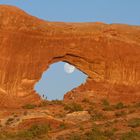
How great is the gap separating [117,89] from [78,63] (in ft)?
13.1

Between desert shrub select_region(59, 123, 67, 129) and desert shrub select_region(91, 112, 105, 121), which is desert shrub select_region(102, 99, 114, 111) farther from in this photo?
desert shrub select_region(59, 123, 67, 129)

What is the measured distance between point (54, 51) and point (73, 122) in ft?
41.8

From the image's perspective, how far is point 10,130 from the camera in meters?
28.3

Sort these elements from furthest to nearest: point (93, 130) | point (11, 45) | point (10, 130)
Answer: point (11, 45)
point (10, 130)
point (93, 130)

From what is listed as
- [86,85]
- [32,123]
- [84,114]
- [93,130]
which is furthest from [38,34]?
[93,130]

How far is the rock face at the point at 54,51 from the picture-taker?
134 ft

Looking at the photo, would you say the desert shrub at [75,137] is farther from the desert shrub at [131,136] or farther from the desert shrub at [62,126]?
the desert shrub at [62,126]

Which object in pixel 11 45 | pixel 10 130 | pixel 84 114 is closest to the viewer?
pixel 10 130

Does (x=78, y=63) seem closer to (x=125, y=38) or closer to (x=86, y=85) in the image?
(x=86, y=85)

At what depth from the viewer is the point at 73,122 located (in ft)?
97.6

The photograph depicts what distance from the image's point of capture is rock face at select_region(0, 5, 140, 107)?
134 feet

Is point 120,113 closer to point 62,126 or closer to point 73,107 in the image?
point 62,126

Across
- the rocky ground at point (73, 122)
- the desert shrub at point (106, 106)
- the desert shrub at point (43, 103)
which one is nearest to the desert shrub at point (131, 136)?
the rocky ground at point (73, 122)

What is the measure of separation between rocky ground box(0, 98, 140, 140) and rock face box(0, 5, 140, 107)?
108 inches
